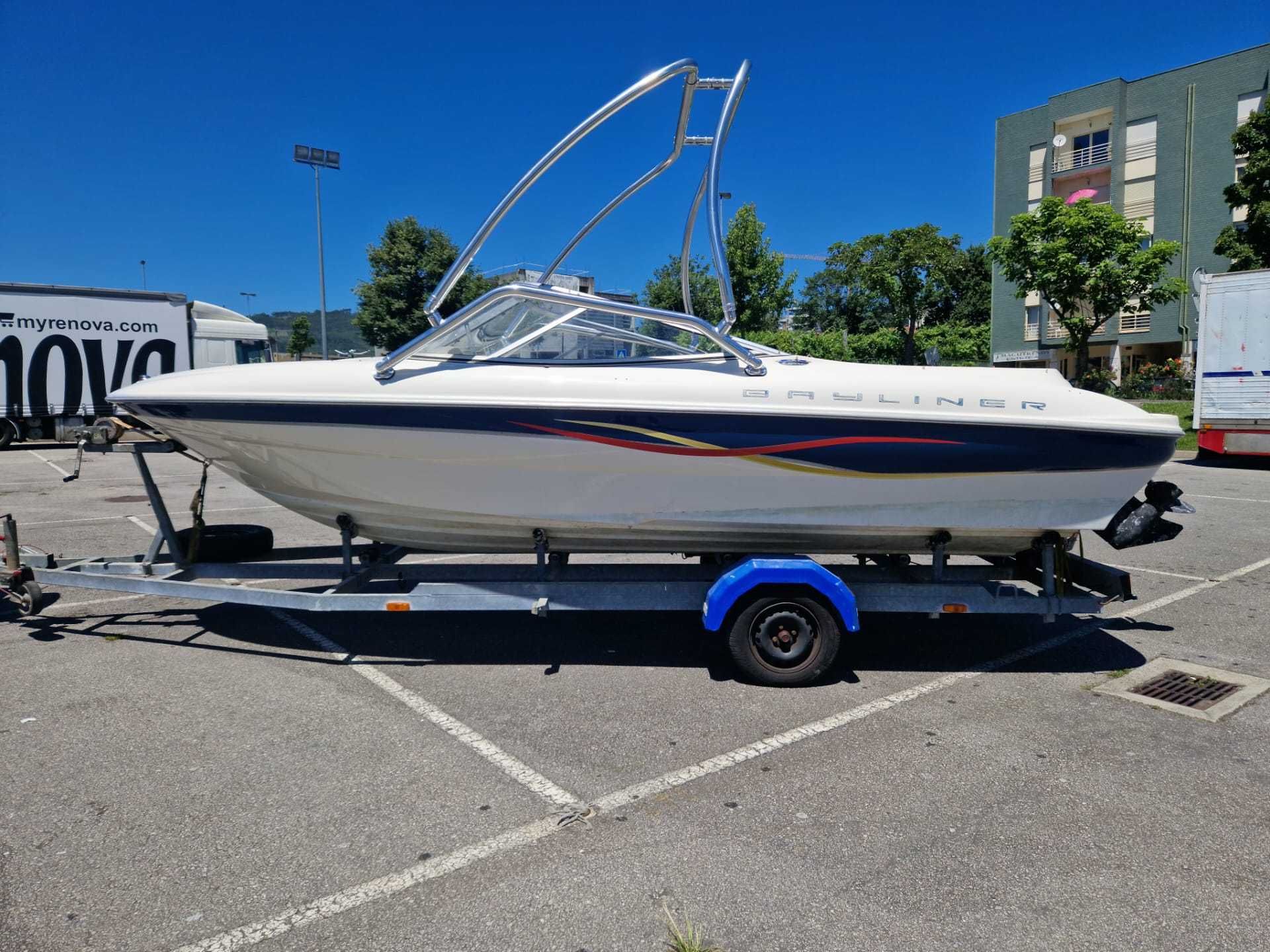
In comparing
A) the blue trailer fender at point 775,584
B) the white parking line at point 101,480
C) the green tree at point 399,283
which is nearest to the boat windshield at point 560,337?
the blue trailer fender at point 775,584

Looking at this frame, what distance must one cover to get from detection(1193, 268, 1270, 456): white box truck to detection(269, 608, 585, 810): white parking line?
14.0 metres

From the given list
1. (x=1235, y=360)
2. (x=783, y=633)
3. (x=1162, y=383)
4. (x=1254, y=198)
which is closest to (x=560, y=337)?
(x=783, y=633)

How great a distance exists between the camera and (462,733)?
379 centimetres

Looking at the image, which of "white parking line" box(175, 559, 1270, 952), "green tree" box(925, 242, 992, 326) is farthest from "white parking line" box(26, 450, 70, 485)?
"green tree" box(925, 242, 992, 326)

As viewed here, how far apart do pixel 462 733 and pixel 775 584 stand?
5.63 ft

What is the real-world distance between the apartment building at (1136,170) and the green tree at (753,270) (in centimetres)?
1131

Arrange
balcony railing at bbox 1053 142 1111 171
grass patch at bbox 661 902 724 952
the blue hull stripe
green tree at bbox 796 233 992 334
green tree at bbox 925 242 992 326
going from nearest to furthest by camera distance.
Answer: grass patch at bbox 661 902 724 952
the blue hull stripe
balcony railing at bbox 1053 142 1111 171
green tree at bbox 796 233 992 334
green tree at bbox 925 242 992 326

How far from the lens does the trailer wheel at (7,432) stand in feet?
57.1

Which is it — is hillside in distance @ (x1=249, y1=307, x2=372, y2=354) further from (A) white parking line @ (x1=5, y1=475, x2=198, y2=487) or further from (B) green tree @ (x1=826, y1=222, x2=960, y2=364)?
(B) green tree @ (x1=826, y1=222, x2=960, y2=364)

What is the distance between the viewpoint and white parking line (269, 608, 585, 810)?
10.6 ft


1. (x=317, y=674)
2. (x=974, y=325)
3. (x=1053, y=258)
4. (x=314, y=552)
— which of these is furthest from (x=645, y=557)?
(x=974, y=325)

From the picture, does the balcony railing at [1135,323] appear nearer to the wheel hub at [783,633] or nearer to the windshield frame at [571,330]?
the windshield frame at [571,330]

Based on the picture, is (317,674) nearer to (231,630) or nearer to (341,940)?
(231,630)

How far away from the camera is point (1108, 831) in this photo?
3.00m
